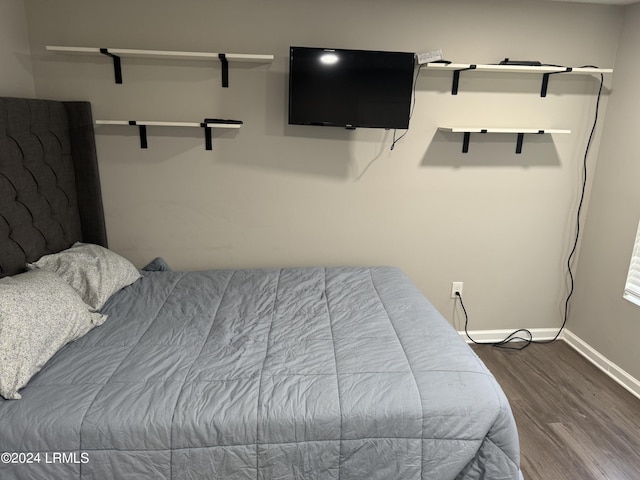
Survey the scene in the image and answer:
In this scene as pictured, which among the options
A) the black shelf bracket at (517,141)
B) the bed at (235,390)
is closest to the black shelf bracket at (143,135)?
the bed at (235,390)

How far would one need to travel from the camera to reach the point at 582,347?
308 centimetres

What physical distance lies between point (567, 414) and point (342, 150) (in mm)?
2017

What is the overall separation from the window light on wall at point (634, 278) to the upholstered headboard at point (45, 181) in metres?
3.31

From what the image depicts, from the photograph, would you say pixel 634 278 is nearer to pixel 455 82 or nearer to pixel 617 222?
pixel 617 222

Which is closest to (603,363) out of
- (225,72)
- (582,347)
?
(582,347)

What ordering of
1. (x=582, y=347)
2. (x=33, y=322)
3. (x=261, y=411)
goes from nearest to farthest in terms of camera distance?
(x=261, y=411), (x=33, y=322), (x=582, y=347)

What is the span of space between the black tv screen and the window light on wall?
1616mm

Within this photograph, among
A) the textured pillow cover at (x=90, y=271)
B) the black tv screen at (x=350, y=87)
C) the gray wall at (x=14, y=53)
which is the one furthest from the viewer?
the black tv screen at (x=350, y=87)

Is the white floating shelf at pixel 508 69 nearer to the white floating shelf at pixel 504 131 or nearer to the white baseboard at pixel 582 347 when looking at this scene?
the white floating shelf at pixel 504 131

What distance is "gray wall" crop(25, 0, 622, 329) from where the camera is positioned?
2.57 metres

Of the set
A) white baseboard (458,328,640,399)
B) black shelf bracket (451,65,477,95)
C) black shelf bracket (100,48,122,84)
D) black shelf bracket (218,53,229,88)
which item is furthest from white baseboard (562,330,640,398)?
black shelf bracket (100,48,122,84)

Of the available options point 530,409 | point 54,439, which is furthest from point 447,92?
point 54,439

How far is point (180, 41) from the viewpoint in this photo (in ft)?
8.42

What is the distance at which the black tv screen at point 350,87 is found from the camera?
2.50m
